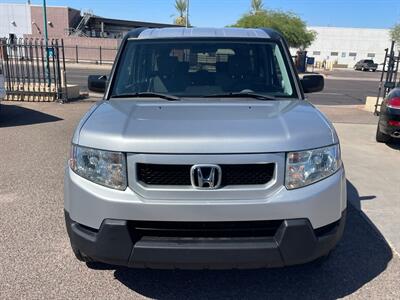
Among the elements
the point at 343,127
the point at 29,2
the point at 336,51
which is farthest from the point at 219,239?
the point at 336,51

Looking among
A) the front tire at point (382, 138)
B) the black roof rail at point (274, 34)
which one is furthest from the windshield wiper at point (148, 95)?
the front tire at point (382, 138)

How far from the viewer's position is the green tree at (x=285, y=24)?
4934 cm

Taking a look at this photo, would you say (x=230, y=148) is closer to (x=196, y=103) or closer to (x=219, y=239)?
(x=219, y=239)

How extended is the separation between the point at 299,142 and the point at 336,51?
266ft

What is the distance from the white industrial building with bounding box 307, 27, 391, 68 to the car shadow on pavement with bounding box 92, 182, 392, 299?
254 ft

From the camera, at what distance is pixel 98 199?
2.59 meters

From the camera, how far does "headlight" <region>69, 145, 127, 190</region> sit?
2584 mm

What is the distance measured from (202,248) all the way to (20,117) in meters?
9.02

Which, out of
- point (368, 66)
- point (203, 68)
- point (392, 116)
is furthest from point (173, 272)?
point (368, 66)

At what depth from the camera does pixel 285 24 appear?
50.1 metres

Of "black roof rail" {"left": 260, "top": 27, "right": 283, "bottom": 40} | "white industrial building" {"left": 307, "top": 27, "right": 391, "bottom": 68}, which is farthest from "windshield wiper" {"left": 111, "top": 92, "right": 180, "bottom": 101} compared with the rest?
"white industrial building" {"left": 307, "top": 27, "right": 391, "bottom": 68}

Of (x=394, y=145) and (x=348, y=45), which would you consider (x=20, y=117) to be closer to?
(x=394, y=145)

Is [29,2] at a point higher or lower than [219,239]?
higher

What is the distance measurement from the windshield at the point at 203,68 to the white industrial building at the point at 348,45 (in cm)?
7685
